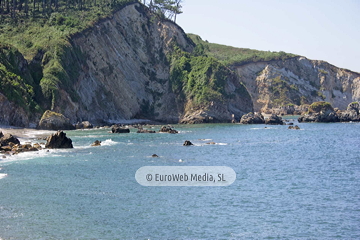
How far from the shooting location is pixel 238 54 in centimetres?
18238

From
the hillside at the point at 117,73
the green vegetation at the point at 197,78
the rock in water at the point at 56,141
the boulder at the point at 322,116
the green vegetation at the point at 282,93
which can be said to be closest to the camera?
the rock in water at the point at 56,141

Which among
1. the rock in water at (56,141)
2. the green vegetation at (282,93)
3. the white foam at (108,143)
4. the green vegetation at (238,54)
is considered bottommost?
the white foam at (108,143)

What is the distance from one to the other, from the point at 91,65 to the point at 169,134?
131ft

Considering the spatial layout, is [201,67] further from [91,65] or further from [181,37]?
[91,65]

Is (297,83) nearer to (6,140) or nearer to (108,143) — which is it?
(108,143)

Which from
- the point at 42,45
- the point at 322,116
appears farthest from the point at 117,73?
the point at 322,116

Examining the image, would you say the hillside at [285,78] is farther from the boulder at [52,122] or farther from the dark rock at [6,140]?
the dark rock at [6,140]

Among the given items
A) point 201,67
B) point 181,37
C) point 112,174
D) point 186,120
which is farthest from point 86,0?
point 112,174

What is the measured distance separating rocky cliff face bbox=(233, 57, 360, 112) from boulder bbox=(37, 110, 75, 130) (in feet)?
310

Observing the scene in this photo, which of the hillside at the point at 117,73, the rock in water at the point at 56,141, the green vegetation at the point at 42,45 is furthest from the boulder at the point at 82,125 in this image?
the rock in water at the point at 56,141

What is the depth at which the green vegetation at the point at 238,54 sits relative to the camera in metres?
175

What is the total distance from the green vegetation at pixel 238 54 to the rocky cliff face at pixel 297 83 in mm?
1999

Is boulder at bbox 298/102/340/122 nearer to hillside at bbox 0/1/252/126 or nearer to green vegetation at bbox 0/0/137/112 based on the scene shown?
hillside at bbox 0/1/252/126

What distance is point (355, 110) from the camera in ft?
400
